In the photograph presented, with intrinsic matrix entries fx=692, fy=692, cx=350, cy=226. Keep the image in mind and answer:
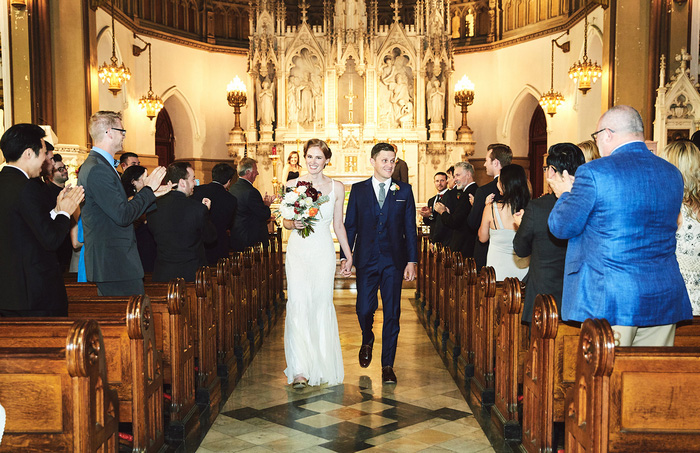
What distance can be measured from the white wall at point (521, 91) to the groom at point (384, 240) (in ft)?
29.5

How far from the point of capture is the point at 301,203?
5152 millimetres

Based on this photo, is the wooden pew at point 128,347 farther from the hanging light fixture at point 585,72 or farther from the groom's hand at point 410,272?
the hanging light fixture at point 585,72

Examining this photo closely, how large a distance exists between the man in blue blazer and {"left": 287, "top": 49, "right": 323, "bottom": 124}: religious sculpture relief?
513 inches

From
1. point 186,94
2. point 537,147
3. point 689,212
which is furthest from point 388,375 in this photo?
point 537,147

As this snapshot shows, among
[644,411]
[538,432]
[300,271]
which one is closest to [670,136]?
[300,271]

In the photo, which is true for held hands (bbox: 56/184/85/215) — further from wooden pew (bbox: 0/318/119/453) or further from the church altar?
the church altar

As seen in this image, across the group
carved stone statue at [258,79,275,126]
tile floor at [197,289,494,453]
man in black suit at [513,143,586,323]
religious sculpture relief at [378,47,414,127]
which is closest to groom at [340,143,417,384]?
tile floor at [197,289,494,453]

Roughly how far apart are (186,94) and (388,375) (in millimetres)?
12336

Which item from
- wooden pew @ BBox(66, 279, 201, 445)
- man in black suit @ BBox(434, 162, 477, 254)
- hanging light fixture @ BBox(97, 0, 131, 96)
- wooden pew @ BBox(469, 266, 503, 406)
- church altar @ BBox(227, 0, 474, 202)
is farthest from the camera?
church altar @ BBox(227, 0, 474, 202)

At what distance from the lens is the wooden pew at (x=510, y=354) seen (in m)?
4.23

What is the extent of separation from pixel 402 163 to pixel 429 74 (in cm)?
358

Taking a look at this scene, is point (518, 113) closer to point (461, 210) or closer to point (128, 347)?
point (461, 210)

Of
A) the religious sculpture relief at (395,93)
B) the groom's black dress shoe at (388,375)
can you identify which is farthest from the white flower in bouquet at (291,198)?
the religious sculpture relief at (395,93)

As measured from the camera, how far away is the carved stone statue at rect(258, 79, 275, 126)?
1576cm
